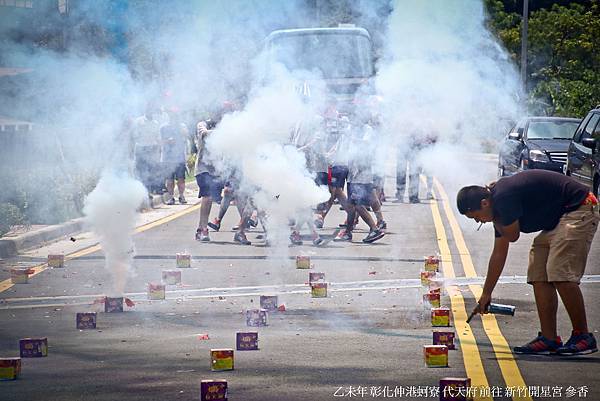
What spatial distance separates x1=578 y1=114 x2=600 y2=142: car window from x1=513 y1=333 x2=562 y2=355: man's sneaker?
11.8m

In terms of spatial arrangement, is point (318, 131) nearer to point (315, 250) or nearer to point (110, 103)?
point (315, 250)

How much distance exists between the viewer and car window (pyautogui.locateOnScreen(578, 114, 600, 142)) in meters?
19.6

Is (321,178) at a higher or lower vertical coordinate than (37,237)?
higher

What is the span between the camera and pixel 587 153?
64.2ft

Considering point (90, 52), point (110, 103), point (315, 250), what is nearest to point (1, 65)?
point (90, 52)

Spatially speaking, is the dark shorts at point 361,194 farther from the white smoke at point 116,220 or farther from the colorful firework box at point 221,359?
the colorful firework box at point 221,359

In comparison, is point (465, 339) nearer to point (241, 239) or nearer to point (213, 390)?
point (213, 390)

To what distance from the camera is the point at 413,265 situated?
13.6 metres

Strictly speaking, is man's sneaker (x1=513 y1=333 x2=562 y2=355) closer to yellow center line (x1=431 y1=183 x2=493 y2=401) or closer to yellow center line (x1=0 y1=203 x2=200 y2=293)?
yellow center line (x1=431 y1=183 x2=493 y2=401)

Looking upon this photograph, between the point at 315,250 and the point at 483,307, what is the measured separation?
23.3ft

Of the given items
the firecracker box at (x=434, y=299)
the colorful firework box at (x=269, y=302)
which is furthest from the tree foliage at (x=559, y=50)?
the colorful firework box at (x=269, y=302)

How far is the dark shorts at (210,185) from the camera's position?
54.0 feet

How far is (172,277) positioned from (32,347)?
383 centimetres

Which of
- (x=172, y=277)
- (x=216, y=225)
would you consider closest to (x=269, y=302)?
(x=172, y=277)
